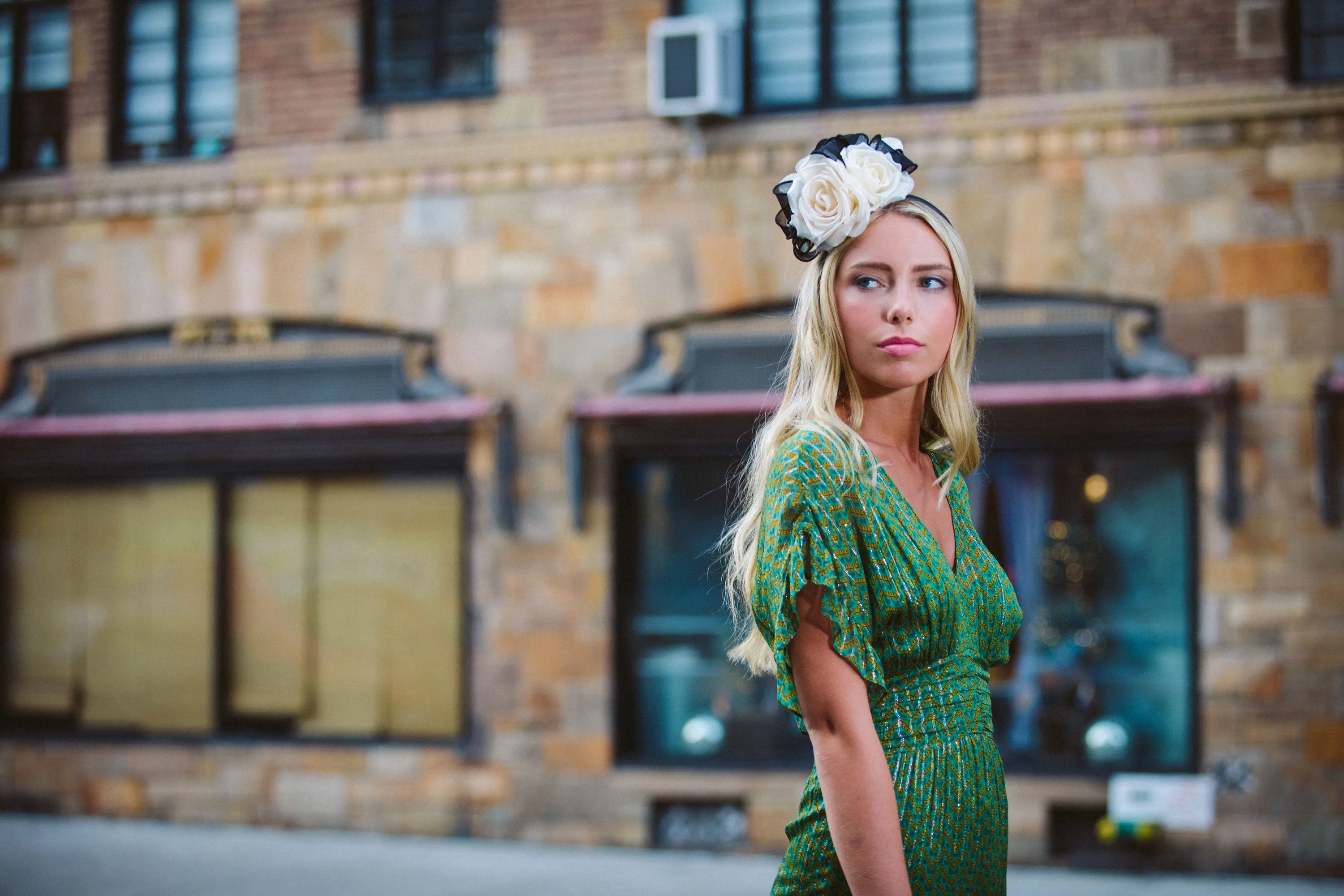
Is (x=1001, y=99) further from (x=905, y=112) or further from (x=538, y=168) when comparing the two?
(x=538, y=168)

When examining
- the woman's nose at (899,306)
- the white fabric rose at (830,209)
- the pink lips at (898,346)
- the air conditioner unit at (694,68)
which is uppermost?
the air conditioner unit at (694,68)

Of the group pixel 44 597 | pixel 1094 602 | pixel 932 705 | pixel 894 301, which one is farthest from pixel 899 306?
pixel 44 597

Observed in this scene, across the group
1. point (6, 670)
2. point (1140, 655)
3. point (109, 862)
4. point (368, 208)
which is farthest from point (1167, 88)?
point (6, 670)

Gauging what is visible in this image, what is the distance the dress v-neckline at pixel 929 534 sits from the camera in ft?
7.04

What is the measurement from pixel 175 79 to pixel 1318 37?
284 inches

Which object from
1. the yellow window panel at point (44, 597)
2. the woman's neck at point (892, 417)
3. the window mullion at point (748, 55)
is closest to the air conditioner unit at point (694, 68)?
the window mullion at point (748, 55)

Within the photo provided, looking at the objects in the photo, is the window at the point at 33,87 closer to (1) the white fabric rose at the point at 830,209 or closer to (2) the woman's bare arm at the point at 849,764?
(1) the white fabric rose at the point at 830,209

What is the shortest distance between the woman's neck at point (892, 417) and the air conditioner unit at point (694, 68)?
6.48 m

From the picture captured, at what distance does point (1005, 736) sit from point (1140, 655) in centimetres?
90

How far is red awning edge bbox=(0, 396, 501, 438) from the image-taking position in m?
8.98

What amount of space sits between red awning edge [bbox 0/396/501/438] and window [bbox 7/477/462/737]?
45 centimetres

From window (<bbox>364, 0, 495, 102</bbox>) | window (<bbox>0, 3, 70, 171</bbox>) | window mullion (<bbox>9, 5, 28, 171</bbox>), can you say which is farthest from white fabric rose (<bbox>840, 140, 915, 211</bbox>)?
window mullion (<bbox>9, 5, 28, 171</bbox>)

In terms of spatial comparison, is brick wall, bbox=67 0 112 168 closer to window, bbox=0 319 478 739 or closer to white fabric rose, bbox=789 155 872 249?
window, bbox=0 319 478 739

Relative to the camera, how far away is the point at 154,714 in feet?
32.4
